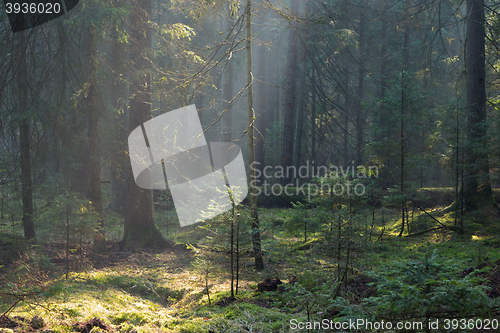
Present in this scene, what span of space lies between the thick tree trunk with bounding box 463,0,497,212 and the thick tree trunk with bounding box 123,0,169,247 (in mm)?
8948

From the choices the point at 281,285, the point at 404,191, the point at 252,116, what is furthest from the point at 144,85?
the point at 404,191

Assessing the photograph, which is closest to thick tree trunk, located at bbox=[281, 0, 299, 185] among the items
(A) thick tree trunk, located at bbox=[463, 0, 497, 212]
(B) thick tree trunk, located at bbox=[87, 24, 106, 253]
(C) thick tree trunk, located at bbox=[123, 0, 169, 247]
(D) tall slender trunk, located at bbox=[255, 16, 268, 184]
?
(D) tall slender trunk, located at bbox=[255, 16, 268, 184]

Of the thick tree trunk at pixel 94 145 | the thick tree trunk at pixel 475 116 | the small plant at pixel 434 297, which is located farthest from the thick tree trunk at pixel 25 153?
the thick tree trunk at pixel 475 116

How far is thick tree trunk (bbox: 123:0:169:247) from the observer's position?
950 cm

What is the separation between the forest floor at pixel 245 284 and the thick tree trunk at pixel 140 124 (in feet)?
2.29

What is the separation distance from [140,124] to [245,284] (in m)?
5.88

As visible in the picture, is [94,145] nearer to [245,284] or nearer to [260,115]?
[245,284]

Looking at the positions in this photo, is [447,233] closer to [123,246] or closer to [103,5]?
[123,246]

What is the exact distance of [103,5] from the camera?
8312 millimetres

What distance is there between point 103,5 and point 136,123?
10.5 ft

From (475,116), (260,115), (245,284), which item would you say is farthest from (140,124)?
(260,115)

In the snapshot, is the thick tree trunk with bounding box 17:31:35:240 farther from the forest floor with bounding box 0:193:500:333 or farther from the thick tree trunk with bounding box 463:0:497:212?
the thick tree trunk with bounding box 463:0:497:212

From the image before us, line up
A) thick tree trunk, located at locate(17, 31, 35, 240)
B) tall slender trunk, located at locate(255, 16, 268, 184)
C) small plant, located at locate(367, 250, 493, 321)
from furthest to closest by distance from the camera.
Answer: tall slender trunk, located at locate(255, 16, 268, 184)
thick tree trunk, located at locate(17, 31, 35, 240)
small plant, located at locate(367, 250, 493, 321)

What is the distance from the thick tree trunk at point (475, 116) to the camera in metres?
8.34
